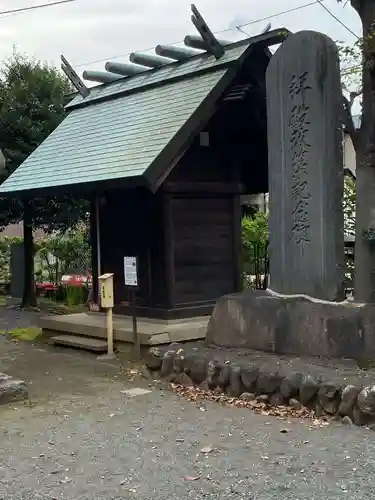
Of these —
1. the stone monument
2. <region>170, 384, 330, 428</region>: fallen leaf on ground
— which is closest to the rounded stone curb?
<region>170, 384, 330, 428</region>: fallen leaf on ground

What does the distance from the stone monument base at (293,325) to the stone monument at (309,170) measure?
28cm

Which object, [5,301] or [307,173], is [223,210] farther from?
[5,301]

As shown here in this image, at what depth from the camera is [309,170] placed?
27.8 ft

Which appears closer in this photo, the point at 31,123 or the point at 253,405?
the point at 253,405

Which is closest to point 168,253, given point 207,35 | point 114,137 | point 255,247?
point 114,137

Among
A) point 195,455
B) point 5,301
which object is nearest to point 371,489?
point 195,455

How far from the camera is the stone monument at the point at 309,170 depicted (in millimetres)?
8359

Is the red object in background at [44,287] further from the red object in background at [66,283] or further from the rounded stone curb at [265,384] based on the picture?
the rounded stone curb at [265,384]

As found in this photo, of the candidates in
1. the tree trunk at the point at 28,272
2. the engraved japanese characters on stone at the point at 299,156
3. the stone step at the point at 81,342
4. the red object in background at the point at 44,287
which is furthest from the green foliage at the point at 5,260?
the engraved japanese characters on stone at the point at 299,156

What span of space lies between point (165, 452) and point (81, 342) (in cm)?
600

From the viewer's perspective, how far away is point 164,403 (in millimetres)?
7879

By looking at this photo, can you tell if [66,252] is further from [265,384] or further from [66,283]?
[265,384]

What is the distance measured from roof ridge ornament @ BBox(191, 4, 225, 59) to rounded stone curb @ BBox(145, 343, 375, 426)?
17.5ft

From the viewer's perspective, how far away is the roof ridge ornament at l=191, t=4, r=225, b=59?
11297 mm
